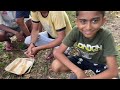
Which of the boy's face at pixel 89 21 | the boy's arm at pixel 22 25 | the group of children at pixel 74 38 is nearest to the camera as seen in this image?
the boy's face at pixel 89 21

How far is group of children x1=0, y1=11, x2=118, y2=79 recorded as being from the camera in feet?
5.40

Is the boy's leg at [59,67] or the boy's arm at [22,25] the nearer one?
the boy's leg at [59,67]

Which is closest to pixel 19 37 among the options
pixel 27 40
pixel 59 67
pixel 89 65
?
pixel 27 40

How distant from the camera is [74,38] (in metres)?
1.92

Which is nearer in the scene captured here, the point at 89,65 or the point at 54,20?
the point at 89,65

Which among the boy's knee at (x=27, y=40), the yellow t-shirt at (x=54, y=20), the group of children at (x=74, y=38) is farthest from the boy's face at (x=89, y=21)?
the boy's knee at (x=27, y=40)

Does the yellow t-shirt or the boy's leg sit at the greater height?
the yellow t-shirt

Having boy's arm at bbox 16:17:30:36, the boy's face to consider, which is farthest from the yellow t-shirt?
the boy's face

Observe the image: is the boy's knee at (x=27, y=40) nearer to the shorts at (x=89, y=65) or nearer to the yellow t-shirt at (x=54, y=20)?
the yellow t-shirt at (x=54, y=20)

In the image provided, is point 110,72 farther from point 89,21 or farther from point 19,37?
point 19,37

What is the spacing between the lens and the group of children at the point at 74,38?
5.40 feet

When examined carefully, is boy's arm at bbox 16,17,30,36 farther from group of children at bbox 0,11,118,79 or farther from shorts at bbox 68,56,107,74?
shorts at bbox 68,56,107,74
